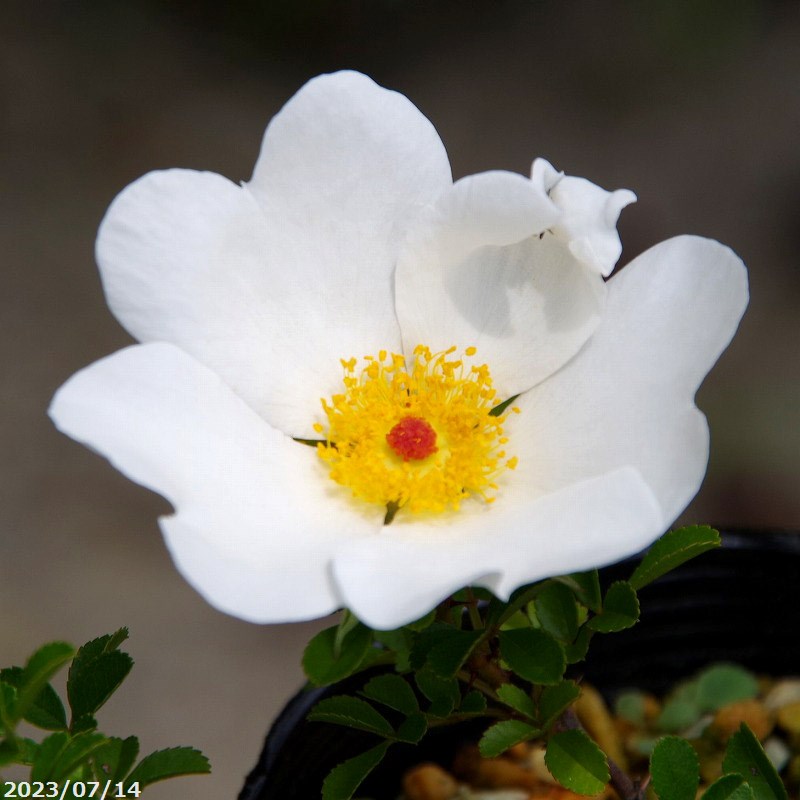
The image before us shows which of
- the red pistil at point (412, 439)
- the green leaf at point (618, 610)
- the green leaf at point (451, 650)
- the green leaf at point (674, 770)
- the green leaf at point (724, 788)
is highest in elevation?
the red pistil at point (412, 439)

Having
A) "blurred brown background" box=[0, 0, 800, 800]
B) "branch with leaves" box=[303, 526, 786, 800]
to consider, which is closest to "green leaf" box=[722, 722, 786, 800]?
"branch with leaves" box=[303, 526, 786, 800]

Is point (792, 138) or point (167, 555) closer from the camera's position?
point (167, 555)

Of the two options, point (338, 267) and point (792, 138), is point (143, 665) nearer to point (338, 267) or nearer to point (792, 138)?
point (338, 267)

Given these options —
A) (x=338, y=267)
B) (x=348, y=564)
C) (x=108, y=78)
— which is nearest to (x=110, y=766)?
(x=348, y=564)

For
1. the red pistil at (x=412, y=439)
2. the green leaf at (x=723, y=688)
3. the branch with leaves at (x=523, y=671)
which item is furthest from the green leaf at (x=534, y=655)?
the green leaf at (x=723, y=688)

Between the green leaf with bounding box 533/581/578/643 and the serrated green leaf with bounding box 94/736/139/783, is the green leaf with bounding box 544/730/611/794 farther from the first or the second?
the serrated green leaf with bounding box 94/736/139/783

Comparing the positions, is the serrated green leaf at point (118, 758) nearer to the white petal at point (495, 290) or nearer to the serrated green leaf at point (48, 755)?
the serrated green leaf at point (48, 755)
